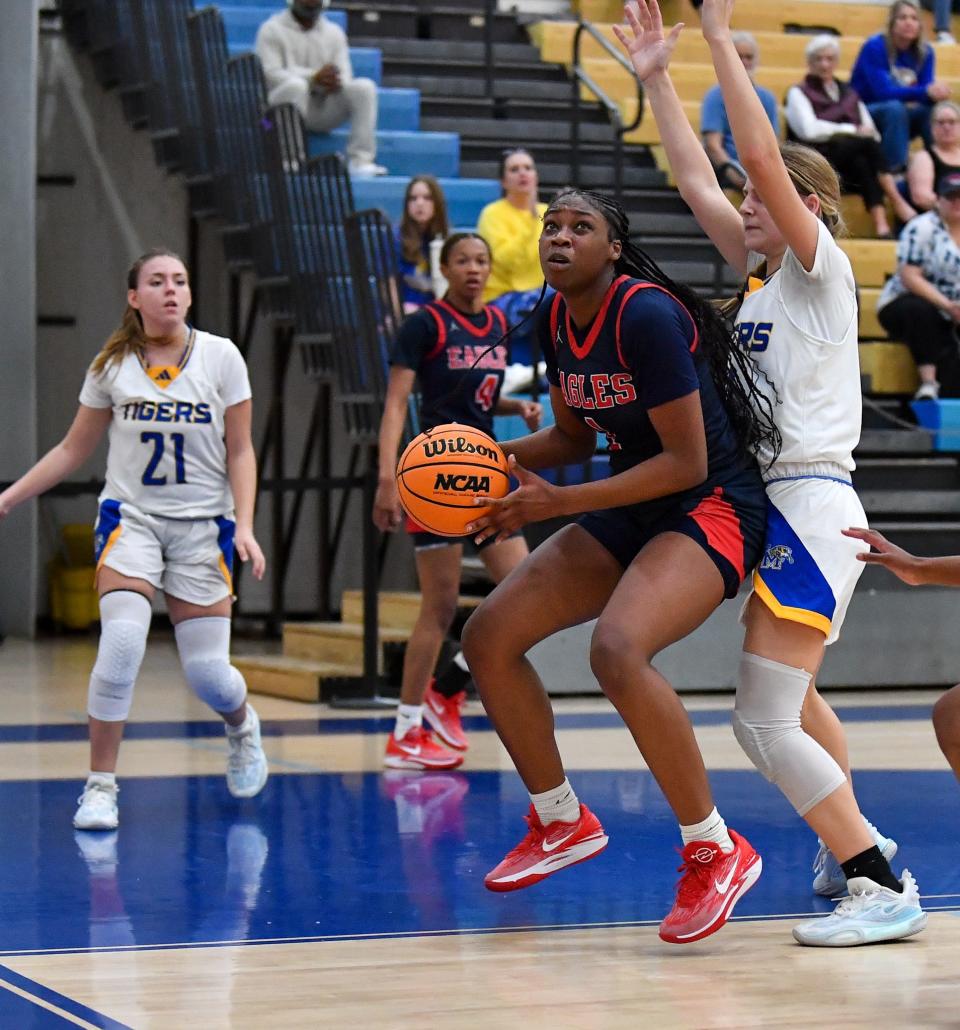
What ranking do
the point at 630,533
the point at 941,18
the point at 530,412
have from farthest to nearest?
the point at 941,18
the point at 530,412
the point at 630,533

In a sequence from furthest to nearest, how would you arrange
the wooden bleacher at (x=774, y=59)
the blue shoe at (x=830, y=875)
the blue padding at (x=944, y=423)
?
the wooden bleacher at (x=774, y=59), the blue padding at (x=944, y=423), the blue shoe at (x=830, y=875)

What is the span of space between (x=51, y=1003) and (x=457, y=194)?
8791 mm

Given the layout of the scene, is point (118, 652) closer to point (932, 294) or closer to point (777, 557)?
point (777, 557)

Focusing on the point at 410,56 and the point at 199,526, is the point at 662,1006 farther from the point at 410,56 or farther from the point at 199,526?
the point at 410,56

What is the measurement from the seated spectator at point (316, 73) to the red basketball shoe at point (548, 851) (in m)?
7.64

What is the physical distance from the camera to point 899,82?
12.9 metres

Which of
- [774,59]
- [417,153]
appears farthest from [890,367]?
[774,59]

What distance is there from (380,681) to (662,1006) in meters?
5.90

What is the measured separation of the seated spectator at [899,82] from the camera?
Result: 12.8 meters

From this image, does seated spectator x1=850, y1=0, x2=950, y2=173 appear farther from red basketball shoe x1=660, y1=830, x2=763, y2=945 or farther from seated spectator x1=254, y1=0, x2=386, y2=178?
red basketball shoe x1=660, y1=830, x2=763, y2=945

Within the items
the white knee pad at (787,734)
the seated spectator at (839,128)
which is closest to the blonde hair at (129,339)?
the white knee pad at (787,734)

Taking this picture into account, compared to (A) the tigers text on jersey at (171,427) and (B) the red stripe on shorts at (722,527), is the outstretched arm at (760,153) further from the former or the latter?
(A) the tigers text on jersey at (171,427)

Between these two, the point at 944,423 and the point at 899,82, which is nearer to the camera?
the point at 944,423

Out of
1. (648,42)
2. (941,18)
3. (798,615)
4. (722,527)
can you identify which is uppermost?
(648,42)
